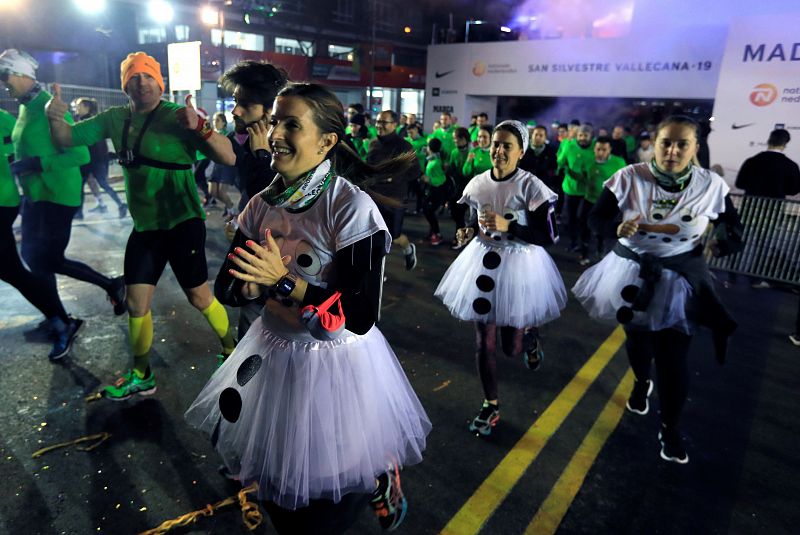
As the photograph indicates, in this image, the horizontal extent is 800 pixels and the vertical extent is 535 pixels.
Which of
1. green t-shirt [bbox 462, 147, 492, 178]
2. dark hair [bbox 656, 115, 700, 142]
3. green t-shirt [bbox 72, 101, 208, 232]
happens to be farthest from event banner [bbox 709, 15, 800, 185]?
green t-shirt [bbox 72, 101, 208, 232]

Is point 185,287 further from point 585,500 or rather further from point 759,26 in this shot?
point 759,26

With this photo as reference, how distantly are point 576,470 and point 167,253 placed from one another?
9.97 feet

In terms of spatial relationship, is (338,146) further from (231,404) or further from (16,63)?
(16,63)

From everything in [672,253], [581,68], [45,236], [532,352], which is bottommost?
[532,352]

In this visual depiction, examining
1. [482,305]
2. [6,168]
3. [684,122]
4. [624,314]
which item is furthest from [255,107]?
[624,314]

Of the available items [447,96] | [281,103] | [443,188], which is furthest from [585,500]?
[447,96]

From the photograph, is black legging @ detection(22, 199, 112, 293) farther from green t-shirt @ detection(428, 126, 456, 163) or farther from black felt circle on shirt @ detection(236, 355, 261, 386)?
green t-shirt @ detection(428, 126, 456, 163)

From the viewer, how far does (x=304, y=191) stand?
1.81 m

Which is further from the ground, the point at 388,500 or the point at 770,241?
the point at 770,241

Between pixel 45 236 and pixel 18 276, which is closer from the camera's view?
pixel 18 276

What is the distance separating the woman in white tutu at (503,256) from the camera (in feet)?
11.3

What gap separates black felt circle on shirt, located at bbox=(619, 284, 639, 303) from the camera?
3.37 meters

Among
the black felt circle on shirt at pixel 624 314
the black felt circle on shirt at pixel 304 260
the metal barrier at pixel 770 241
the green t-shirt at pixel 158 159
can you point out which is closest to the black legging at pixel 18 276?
the green t-shirt at pixel 158 159

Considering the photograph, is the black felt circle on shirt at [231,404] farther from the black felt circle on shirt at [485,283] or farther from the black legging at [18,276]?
the black legging at [18,276]
